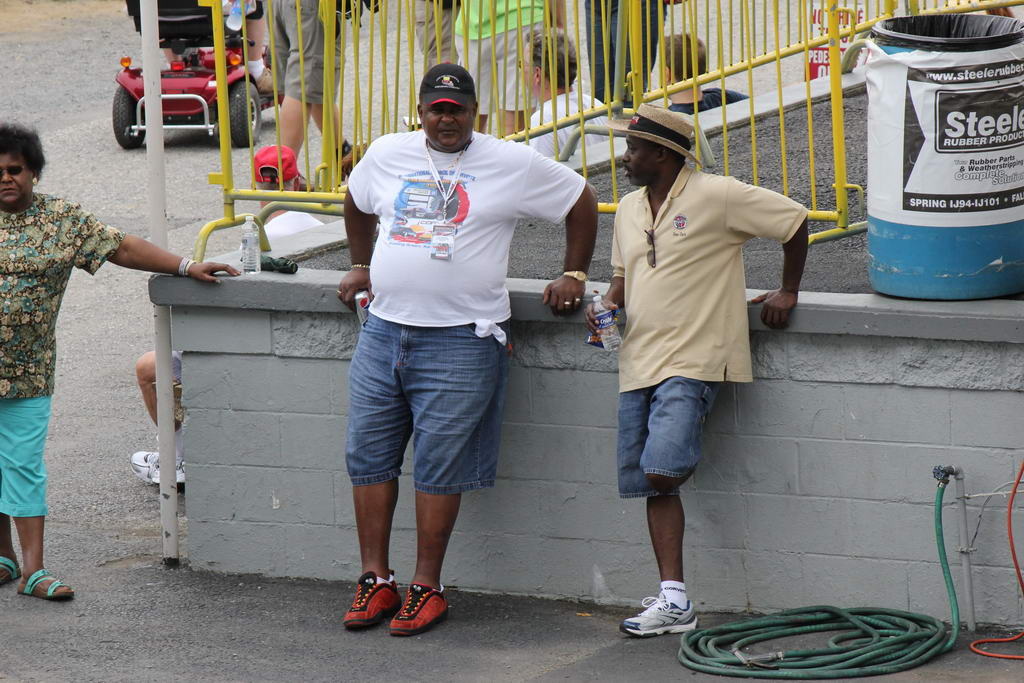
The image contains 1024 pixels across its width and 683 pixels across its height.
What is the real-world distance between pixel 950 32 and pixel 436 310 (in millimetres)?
2030

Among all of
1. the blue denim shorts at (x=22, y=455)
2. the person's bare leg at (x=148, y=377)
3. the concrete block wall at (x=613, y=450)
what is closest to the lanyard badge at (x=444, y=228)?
the concrete block wall at (x=613, y=450)

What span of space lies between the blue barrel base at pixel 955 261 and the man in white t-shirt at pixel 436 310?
1.04 meters

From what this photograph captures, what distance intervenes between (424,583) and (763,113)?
463 cm

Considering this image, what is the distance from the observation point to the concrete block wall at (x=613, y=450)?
4.89 metres

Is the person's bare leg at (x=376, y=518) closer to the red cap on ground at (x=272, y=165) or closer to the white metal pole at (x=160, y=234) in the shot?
the white metal pole at (x=160, y=234)

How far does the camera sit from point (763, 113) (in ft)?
29.1

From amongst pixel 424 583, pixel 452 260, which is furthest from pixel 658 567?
pixel 452 260

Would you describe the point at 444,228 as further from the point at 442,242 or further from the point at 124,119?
the point at 124,119

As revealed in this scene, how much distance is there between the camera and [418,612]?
517cm

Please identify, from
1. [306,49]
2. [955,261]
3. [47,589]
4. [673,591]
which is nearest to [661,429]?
[673,591]

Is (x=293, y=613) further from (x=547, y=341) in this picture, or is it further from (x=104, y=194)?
(x=104, y=194)

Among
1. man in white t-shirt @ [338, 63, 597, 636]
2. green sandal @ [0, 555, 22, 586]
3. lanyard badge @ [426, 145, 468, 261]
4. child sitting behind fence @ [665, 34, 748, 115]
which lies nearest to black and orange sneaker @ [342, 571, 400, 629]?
man in white t-shirt @ [338, 63, 597, 636]

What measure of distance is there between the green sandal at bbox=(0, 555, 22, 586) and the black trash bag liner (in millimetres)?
3690

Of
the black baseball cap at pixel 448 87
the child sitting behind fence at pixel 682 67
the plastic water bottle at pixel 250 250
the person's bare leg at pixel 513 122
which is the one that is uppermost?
the black baseball cap at pixel 448 87
